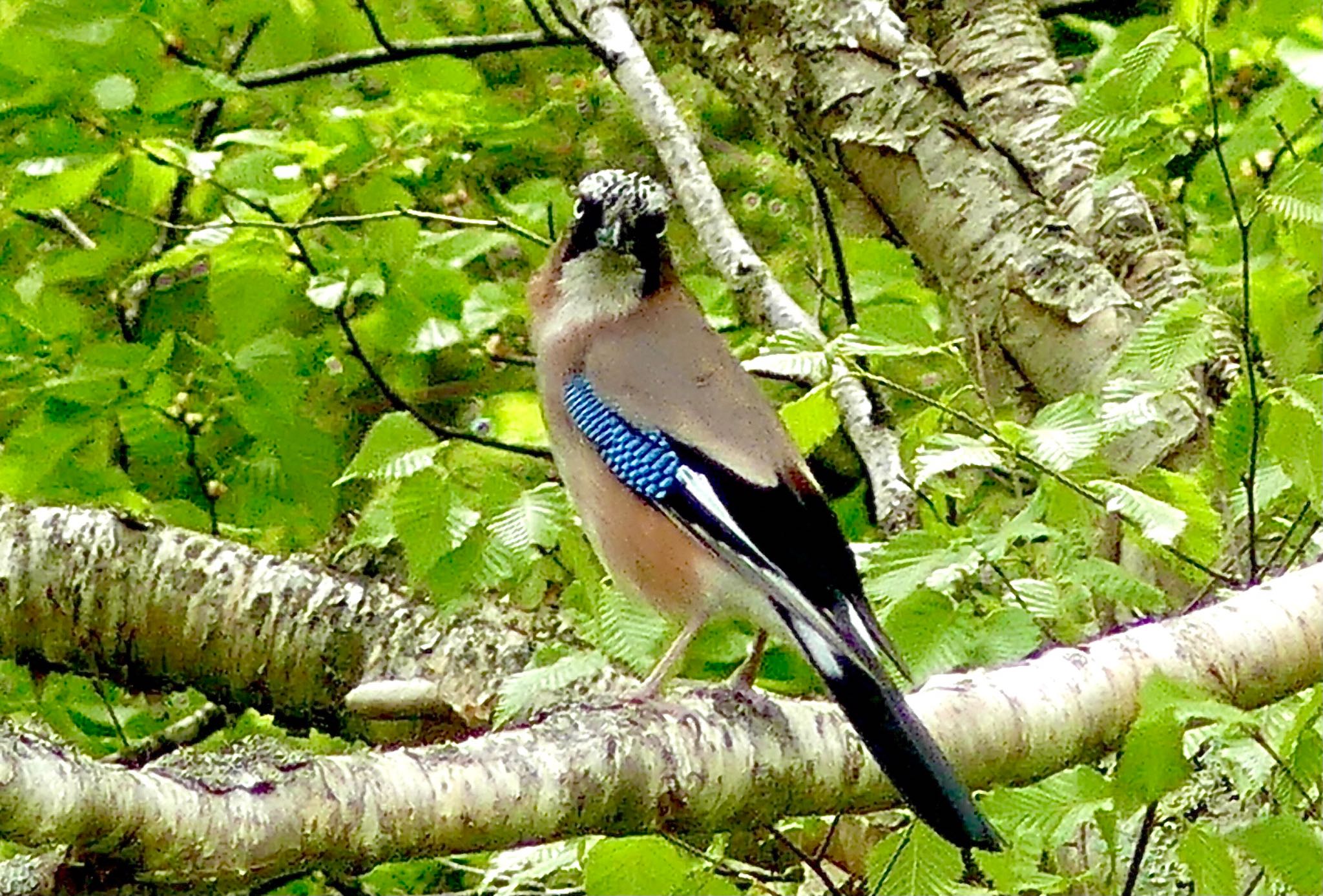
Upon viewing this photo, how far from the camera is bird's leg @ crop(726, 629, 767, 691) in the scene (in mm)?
2102

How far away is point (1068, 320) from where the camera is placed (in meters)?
3.03

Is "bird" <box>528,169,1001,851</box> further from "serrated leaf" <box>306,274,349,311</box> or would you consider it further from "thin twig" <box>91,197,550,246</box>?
"serrated leaf" <box>306,274,349,311</box>

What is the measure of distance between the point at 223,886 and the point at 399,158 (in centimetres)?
Result: 191

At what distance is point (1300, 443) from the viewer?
6.41ft

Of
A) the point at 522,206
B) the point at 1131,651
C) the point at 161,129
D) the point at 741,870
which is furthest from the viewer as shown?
the point at 522,206

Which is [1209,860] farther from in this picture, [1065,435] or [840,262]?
[840,262]

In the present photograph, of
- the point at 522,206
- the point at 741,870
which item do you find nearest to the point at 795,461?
the point at 741,870

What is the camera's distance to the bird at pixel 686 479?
1873mm

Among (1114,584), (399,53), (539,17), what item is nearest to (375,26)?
(399,53)

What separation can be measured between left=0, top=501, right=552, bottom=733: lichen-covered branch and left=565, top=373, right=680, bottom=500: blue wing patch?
1.44ft

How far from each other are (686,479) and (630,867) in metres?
0.65

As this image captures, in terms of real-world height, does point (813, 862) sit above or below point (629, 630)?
below

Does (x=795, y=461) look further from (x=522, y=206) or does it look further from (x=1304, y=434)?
(x=522, y=206)

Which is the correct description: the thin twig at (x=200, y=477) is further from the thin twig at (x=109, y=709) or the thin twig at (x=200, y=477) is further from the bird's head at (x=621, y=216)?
the bird's head at (x=621, y=216)
